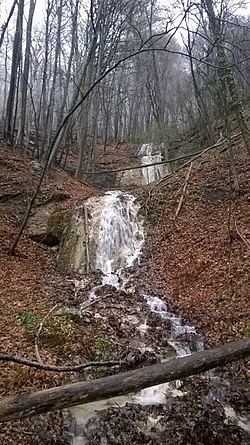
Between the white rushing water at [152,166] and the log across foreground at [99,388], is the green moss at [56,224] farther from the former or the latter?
the white rushing water at [152,166]

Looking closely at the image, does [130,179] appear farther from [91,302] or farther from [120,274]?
[91,302]

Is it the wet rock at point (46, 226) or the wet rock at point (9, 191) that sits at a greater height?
the wet rock at point (9, 191)

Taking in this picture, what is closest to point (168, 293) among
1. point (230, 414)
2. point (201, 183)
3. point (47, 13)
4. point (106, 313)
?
point (106, 313)

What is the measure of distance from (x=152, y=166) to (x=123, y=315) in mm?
17062

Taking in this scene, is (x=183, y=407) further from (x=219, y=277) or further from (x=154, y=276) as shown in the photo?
(x=154, y=276)

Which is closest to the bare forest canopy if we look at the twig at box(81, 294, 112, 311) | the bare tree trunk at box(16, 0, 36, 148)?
the bare tree trunk at box(16, 0, 36, 148)

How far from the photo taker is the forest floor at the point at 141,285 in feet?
15.5

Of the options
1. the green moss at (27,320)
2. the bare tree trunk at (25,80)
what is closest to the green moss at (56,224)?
the green moss at (27,320)

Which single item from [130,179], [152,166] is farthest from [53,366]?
[152,166]

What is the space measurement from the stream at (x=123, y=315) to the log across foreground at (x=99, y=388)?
152 centimetres

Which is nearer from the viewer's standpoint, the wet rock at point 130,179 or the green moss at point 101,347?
the green moss at point 101,347

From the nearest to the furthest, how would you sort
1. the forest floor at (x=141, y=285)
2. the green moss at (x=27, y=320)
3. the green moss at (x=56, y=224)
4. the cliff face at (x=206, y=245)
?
1. the forest floor at (x=141, y=285)
2. the green moss at (x=27, y=320)
3. the cliff face at (x=206, y=245)
4. the green moss at (x=56, y=224)

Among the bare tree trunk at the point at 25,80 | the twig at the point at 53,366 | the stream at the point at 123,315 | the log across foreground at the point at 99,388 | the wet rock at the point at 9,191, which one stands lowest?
the stream at the point at 123,315

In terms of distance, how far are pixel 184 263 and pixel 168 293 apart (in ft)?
3.63
